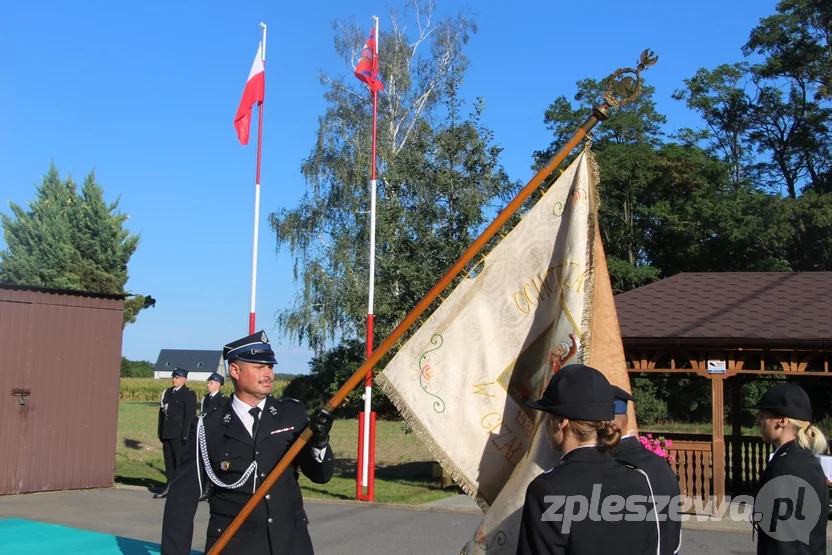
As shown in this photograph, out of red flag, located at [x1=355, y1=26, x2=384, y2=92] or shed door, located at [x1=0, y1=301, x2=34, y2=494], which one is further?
red flag, located at [x1=355, y1=26, x2=384, y2=92]

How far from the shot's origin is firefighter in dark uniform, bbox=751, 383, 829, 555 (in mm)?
4004

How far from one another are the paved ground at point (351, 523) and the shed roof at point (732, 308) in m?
A: 2.90

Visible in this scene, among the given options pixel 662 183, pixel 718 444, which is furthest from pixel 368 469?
pixel 662 183

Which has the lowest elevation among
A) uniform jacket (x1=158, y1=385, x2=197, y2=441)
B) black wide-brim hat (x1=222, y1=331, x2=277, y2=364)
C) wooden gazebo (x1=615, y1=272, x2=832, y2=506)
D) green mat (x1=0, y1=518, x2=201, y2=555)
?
green mat (x1=0, y1=518, x2=201, y2=555)

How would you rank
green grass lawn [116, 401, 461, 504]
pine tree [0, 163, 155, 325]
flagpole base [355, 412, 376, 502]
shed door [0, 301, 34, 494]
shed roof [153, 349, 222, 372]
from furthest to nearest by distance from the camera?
shed roof [153, 349, 222, 372] < pine tree [0, 163, 155, 325] < green grass lawn [116, 401, 461, 504] < flagpole base [355, 412, 376, 502] < shed door [0, 301, 34, 494]

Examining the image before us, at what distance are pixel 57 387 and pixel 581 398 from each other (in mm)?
12320

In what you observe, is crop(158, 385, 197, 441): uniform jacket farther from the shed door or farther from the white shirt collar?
the white shirt collar

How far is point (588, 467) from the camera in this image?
8.47 ft

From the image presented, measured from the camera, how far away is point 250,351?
4.26 meters

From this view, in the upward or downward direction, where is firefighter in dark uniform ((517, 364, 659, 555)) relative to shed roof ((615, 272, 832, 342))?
downward

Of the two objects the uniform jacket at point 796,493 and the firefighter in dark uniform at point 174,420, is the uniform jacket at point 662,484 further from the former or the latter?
the firefighter in dark uniform at point 174,420

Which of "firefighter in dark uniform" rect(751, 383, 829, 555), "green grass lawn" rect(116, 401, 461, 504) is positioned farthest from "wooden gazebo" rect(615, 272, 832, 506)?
"firefighter in dark uniform" rect(751, 383, 829, 555)

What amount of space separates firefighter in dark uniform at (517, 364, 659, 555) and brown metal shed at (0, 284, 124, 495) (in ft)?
39.0

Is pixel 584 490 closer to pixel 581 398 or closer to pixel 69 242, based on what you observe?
pixel 581 398
